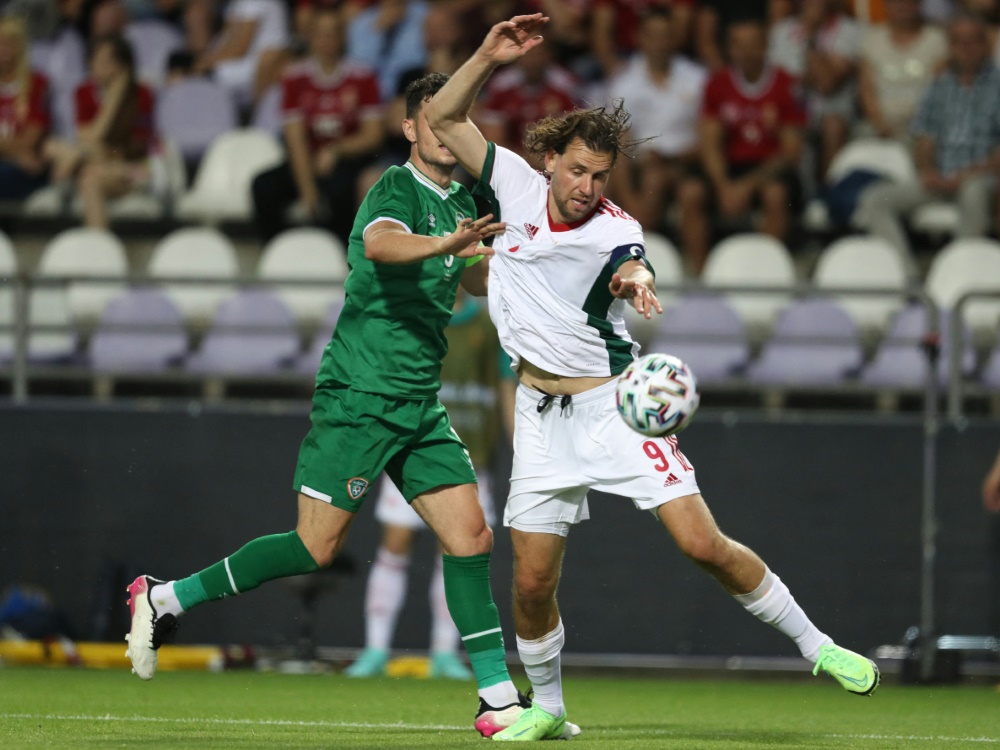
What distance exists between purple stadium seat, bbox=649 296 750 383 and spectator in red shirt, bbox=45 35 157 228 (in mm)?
4775

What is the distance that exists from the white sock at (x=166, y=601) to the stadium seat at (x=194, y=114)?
27.1ft

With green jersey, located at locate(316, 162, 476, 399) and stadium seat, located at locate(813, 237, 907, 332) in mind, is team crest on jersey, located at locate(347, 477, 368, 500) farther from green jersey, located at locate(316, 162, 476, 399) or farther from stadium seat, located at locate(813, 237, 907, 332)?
stadium seat, located at locate(813, 237, 907, 332)

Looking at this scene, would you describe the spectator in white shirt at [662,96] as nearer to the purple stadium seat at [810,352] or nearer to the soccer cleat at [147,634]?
the purple stadium seat at [810,352]

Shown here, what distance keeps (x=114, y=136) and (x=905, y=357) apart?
21.9ft

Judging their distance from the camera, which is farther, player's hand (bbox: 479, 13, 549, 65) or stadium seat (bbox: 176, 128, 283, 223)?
stadium seat (bbox: 176, 128, 283, 223)

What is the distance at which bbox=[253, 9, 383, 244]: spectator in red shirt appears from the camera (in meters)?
13.1

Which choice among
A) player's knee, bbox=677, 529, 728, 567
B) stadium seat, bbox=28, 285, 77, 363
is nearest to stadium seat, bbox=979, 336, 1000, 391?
player's knee, bbox=677, 529, 728, 567

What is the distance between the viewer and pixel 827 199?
43.2 ft

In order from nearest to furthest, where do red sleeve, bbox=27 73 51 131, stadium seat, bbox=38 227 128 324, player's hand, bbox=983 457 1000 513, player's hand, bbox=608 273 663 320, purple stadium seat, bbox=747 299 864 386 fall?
1. player's hand, bbox=608 273 663 320
2. player's hand, bbox=983 457 1000 513
3. purple stadium seat, bbox=747 299 864 386
4. stadium seat, bbox=38 227 128 324
5. red sleeve, bbox=27 73 51 131

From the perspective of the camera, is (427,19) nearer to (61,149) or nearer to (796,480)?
(61,149)

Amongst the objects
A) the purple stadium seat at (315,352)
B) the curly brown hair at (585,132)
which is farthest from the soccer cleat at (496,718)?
the purple stadium seat at (315,352)

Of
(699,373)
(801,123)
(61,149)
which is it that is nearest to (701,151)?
(801,123)

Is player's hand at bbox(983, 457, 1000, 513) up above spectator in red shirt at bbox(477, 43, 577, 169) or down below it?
below

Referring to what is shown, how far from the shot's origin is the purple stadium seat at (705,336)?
11453mm
